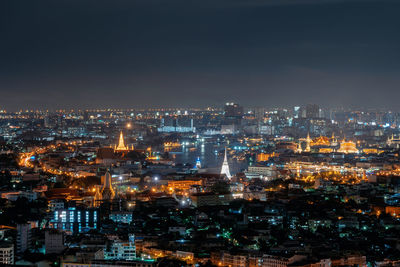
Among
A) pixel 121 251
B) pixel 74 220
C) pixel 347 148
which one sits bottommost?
pixel 121 251

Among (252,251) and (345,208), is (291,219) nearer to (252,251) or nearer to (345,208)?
(345,208)

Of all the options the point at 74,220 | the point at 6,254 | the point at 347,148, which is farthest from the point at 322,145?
the point at 6,254

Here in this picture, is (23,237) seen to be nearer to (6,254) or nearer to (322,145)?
(6,254)

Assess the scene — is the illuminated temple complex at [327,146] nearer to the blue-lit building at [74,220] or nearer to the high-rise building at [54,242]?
the blue-lit building at [74,220]

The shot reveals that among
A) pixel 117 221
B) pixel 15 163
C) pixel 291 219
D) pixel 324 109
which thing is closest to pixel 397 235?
pixel 291 219

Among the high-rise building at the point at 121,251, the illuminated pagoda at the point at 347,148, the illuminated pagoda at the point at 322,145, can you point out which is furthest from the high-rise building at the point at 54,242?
the illuminated pagoda at the point at 322,145

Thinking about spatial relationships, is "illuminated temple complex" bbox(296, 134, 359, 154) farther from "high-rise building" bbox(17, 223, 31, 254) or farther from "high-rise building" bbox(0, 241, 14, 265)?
"high-rise building" bbox(0, 241, 14, 265)
